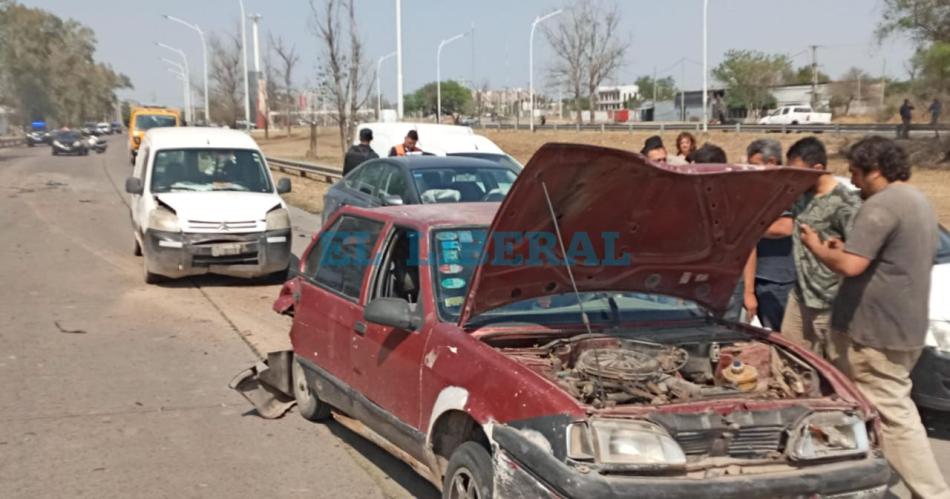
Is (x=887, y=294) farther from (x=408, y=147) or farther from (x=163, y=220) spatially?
(x=408, y=147)

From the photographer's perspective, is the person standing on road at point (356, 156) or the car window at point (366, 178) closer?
the car window at point (366, 178)

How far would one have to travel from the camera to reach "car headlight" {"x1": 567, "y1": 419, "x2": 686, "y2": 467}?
331cm

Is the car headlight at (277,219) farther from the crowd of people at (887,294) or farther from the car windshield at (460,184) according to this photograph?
the crowd of people at (887,294)

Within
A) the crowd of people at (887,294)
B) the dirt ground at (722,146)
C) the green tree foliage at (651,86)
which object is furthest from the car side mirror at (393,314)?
the green tree foliage at (651,86)

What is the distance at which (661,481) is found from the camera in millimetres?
3273

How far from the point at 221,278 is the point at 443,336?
8.14m

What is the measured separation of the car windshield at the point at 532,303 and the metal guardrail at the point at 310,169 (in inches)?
706

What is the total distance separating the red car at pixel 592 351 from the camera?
3.41 m

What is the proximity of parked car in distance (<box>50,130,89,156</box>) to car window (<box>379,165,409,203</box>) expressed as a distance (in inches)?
1646

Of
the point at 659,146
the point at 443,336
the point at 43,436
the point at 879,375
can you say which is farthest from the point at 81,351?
the point at 879,375

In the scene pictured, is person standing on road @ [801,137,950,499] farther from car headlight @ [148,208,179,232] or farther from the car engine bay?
car headlight @ [148,208,179,232]

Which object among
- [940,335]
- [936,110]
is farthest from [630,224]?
[936,110]

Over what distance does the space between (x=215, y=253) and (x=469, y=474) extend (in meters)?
7.36

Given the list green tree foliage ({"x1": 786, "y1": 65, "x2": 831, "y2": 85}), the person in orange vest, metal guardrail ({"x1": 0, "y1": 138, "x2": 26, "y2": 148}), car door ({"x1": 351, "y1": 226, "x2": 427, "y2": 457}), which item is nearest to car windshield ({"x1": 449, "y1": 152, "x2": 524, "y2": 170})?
the person in orange vest
